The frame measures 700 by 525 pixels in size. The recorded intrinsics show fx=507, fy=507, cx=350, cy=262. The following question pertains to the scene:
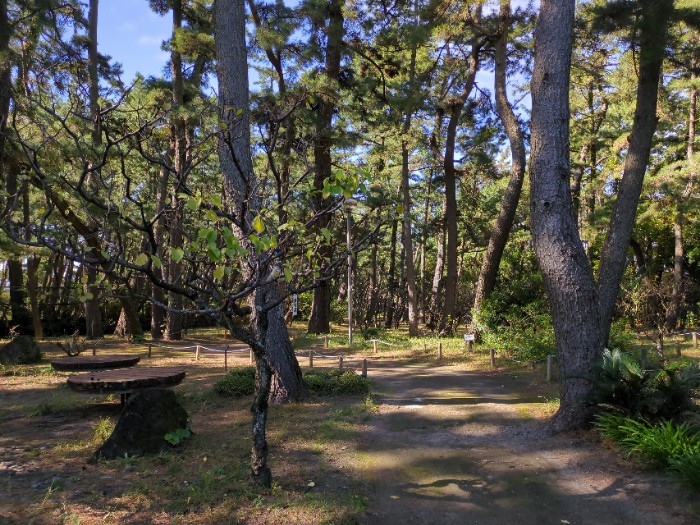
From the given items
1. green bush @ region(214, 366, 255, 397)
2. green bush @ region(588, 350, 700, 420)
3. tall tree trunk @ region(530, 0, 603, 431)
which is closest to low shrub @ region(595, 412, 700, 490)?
green bush @ region(588, 350, 700, 420)

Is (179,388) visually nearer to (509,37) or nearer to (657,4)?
(657,4)

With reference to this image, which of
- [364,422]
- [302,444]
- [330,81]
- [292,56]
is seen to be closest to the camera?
[302,444]

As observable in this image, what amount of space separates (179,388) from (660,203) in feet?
58.7

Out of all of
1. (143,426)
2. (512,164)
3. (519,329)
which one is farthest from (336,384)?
(512,164)

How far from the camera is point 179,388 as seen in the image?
32.3 ft

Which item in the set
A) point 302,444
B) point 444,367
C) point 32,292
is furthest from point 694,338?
point 32,292

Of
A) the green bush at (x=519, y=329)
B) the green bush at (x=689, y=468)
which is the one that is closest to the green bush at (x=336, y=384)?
the green bush at (x=519, y=329)

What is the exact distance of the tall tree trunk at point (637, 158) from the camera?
7.68 metres

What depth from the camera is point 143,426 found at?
19.7ft

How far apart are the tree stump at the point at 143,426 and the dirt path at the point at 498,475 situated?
242cm

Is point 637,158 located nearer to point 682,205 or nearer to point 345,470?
point 345,470

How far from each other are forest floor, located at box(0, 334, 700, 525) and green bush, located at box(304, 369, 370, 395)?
329 mm

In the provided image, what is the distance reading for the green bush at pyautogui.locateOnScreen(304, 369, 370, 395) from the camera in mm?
9086

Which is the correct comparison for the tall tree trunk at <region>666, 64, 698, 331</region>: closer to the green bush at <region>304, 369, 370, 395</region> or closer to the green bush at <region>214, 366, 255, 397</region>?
the green bush at <region>304, 369, 370, 395</region>
